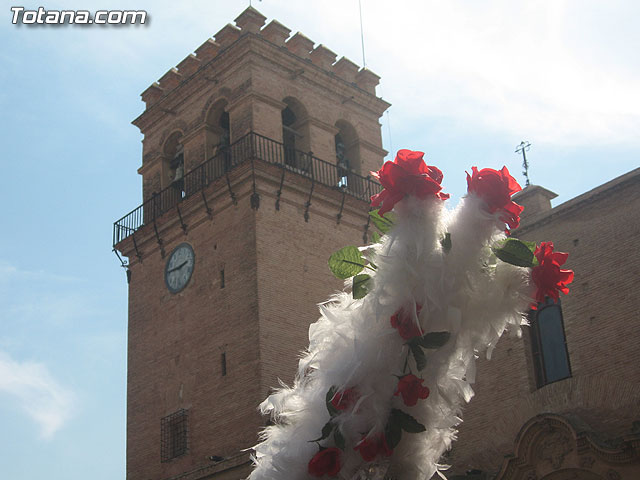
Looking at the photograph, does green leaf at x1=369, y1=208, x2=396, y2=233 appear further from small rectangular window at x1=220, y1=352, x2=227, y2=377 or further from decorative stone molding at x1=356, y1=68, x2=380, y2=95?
decorative stone molding at x1=356, y1=68, x2=380, y2=95

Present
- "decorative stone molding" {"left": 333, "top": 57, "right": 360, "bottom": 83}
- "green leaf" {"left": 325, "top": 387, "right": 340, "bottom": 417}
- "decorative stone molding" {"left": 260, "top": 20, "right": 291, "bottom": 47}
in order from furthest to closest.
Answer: "decorative stone molding" {"left": 333, "top": 57, "right": 360, "bottom": 83} < "decorative stone molding" {"left": 260, "top": 20, "right": 291, "bottom": 47} < "green leaf" {"left": 325, "top": 387, "right": 340, "bottom": 417}

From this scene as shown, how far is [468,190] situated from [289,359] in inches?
572

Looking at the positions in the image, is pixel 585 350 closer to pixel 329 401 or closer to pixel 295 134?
pixel 295 134

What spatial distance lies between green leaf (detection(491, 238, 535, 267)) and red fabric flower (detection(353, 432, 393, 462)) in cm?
92

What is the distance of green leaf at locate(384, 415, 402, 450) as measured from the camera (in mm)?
3656

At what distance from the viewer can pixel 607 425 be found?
13.4 metres

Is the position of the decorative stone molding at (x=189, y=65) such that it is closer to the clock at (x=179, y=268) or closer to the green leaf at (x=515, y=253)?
the clock at (x=179, y=268)

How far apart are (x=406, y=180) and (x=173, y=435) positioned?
16789mm

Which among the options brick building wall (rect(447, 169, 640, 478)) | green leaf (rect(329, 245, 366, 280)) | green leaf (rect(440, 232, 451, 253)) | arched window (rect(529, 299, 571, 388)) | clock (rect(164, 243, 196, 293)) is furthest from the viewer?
clock (rect(164, 243, 196, 293))

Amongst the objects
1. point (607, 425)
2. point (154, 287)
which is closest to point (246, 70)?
point (154, 287)

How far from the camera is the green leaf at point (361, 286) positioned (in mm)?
3908

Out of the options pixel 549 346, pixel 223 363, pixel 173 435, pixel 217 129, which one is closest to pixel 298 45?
pixel 217 129

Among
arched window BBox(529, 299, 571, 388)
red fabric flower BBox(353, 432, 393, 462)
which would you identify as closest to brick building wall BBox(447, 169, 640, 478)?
arched window BBox(529, 299, 571, 388)

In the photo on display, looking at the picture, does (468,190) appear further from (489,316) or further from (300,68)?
(300,68)
